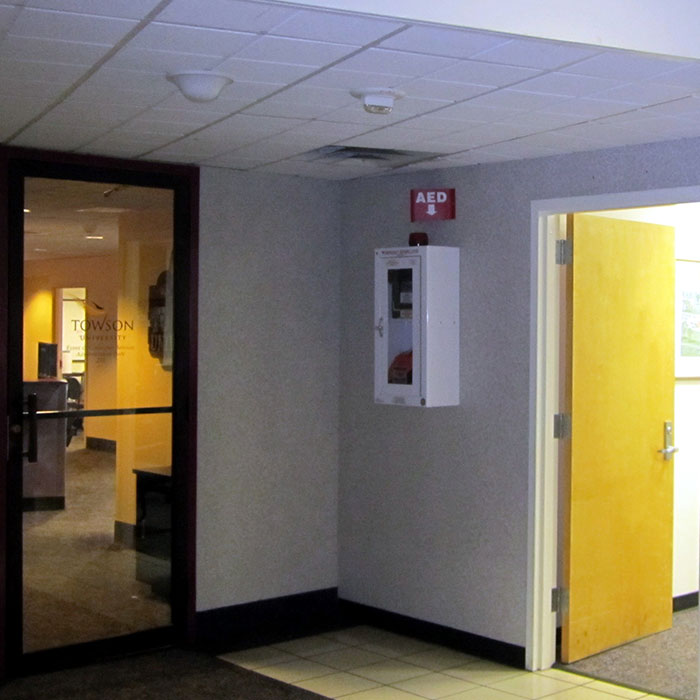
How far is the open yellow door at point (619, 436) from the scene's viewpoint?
5027 millimetres

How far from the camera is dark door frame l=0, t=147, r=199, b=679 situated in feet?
15.6

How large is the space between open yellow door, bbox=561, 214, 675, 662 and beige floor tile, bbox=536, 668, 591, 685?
101 millimetres

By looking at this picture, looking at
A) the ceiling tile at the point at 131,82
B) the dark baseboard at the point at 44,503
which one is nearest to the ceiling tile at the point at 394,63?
the ceiling tile at the point at 131,82

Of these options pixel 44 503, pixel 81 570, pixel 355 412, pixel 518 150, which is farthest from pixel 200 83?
pixel 355 412

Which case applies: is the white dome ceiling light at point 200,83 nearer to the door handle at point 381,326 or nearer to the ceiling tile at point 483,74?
the ceiling tile at point 483,74

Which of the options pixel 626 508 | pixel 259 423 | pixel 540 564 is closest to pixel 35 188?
pixel 259 423

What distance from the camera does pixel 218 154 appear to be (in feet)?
16.1

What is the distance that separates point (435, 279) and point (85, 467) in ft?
6.19

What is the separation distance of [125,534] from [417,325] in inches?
68.7

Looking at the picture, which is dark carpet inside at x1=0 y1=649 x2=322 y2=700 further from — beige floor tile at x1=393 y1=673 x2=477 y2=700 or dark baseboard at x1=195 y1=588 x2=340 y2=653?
beige floor tile at x1=393 y1=673 x2=477 y2=700

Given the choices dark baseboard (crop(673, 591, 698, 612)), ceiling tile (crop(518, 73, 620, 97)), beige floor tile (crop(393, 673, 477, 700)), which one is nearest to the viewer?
ceiling tile (crop(518, 73, 620, 97))

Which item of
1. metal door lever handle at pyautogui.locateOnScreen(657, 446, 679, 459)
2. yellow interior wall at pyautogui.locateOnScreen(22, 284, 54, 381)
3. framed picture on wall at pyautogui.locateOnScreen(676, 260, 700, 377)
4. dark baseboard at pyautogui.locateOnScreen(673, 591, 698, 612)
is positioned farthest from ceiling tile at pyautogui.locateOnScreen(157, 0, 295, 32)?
dark baseboard at pyautogui.locateOnScreen(673, 591, 698, 612)

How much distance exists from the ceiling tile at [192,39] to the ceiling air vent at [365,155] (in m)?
1.69

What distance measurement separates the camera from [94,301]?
5098 mm
